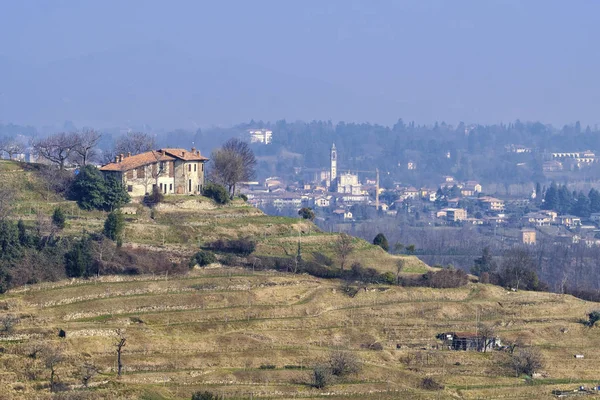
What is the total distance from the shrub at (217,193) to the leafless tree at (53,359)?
2852 centimetres

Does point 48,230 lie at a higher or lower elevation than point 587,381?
higher

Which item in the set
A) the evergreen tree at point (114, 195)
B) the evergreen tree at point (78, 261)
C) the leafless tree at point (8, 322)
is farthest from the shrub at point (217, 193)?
the leafless tree at point (8, 322)

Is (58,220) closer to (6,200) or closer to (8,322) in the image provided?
(6,200)

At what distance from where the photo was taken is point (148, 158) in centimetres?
7662

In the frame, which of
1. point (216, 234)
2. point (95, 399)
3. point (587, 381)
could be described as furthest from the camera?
point (216, 234)

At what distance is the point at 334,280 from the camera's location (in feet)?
216

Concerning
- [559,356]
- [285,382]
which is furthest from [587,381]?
[285,382]

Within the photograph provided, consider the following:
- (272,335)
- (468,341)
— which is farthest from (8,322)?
(468,341)

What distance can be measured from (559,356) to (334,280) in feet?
42.3

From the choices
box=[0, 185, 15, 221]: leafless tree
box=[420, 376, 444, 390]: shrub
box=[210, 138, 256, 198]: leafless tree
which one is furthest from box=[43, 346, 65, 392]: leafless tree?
box=[210, 138, 256, 198]: leafless tree

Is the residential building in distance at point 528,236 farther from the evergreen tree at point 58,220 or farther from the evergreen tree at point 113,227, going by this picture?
the evergreen tree at point 58,220

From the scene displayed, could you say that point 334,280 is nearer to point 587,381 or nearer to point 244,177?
point 587,381

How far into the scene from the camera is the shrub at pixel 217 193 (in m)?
77.1

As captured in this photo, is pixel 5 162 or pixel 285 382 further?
pixel 5 162
